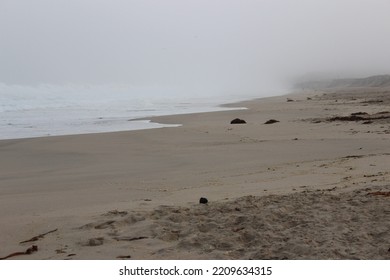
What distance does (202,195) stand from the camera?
526cm

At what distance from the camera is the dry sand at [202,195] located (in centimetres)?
357

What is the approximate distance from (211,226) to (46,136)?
9.27 metres

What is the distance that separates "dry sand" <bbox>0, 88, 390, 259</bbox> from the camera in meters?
3.57

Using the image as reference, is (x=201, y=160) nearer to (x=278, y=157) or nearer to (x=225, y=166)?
(x=225, y=166)

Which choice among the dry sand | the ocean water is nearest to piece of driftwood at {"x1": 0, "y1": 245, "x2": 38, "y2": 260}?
the dry sand

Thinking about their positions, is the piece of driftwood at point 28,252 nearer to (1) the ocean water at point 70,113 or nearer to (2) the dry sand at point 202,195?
(2) the dry sand at point 202,195

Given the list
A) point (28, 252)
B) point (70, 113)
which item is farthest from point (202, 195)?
point (70, 113)

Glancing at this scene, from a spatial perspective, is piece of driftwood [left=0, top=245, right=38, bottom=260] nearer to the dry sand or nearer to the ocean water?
the dry sand

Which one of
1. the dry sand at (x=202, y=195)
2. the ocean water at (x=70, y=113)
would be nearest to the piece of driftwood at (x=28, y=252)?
the dry sand at (x=202, y=195)

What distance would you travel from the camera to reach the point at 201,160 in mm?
7934

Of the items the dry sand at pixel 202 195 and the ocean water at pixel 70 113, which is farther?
the ocean water at pixel 70 113

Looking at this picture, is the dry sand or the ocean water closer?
the dry sand

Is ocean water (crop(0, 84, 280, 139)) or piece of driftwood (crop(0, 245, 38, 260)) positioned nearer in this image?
piece of driftwood (crop(0, 245, 38, 260))
